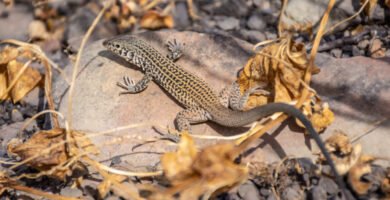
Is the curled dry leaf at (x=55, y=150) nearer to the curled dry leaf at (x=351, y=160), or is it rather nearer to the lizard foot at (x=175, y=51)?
the lizard foot at (x=175, y=51)

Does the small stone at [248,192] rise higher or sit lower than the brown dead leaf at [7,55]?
lower

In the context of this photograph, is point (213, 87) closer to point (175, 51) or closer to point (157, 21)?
point (175, 51)

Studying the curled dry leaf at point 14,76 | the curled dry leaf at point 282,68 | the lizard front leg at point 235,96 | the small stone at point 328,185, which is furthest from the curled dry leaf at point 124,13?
the small stone at point 328,185

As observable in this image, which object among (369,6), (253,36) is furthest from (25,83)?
(369,6)

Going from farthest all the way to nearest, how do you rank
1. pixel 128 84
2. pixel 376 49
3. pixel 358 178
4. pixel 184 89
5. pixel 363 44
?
pixel 363 44 < pixel 376 49 < pixel 128 84 < pixel 184 89 < pixel 358 178

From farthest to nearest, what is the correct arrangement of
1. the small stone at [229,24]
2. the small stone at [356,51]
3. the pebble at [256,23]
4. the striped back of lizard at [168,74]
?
the small stone at [229,24]
the pebble at [256,23]
the small stone at [356,51]
the striped back of lizard at [168,74]

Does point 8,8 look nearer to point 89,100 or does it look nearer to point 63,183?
point 89,100

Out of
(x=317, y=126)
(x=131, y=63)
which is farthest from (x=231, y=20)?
(x=317, y=126)

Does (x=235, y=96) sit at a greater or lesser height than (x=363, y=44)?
lesser

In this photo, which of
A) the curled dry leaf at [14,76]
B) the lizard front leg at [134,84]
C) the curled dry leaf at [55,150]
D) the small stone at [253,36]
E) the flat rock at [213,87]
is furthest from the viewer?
the small stone at [253,36]
